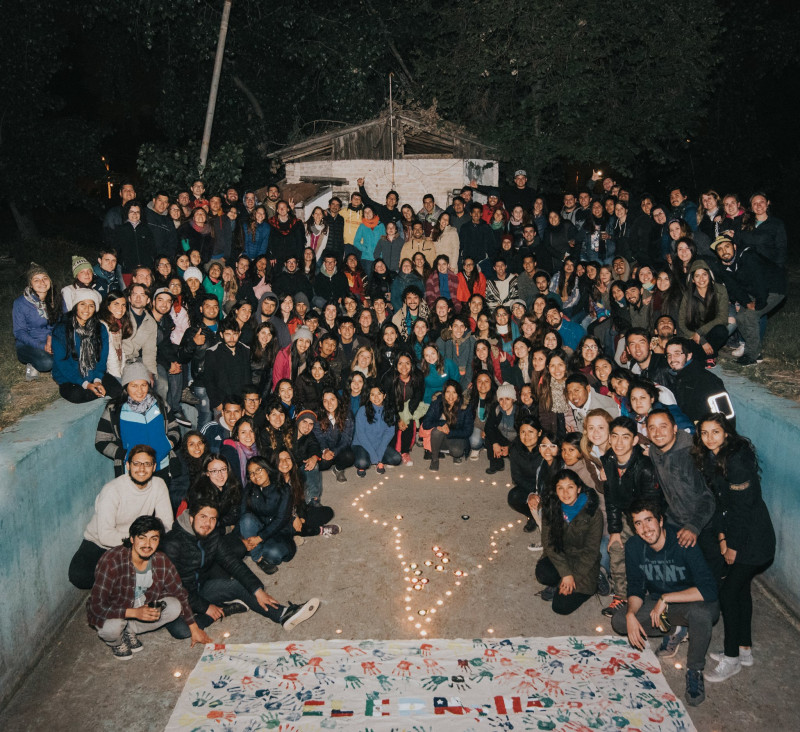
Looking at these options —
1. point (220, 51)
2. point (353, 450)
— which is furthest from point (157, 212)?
point (220, 51)

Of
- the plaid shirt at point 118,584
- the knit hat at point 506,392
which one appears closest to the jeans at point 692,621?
the knit hat at point 506,392

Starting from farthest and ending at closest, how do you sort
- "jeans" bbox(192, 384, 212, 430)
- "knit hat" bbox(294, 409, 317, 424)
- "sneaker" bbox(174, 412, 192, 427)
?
"jeans" bbox(192, 384, 212, 430) → "sneaker" bbox(174, 412, 192, 427) → "knit hat" bbox(294, 409, 317, 424)

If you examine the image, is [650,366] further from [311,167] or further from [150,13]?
[150,13]

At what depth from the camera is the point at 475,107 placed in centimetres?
1720

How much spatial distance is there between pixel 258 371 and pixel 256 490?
2379 millimetres

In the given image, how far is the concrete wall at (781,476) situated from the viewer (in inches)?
231

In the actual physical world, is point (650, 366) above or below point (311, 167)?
below

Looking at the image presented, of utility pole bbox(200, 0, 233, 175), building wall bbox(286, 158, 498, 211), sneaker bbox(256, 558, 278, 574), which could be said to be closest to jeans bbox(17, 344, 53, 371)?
sneaker bbox(256, 558, 278, 574)

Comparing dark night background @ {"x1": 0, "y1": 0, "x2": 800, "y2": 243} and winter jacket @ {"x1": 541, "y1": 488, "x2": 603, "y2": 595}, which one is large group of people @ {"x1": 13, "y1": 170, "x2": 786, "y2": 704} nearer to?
winter jacket @ {"x1": 541, "y1": 488, "x2": 603, "y2": 595}

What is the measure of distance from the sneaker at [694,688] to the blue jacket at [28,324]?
21.8 feet

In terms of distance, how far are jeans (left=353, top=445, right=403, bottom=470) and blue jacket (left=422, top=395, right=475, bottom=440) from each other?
0.54 metres

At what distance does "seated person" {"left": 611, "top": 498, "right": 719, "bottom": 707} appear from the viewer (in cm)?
511

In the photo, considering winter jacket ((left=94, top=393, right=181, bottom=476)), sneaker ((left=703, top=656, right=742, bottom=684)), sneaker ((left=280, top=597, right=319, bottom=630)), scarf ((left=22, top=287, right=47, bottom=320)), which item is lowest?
sneaker ((left=703, top=656, right=742, bottom=684))

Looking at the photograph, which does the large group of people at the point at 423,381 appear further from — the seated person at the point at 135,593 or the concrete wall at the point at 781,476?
the concrete wall at the point at 781,476
